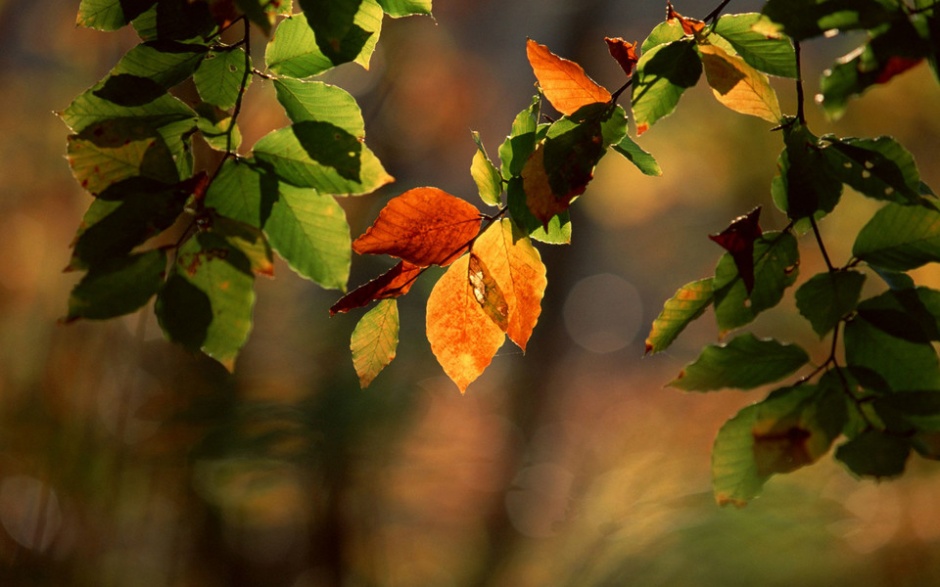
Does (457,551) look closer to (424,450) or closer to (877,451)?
(424,450)

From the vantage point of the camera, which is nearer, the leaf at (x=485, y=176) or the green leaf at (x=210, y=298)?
the green leaf at (x=210, y=298)

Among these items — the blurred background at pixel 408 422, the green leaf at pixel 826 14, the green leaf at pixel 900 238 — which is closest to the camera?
the green leaf at pixel 826 14

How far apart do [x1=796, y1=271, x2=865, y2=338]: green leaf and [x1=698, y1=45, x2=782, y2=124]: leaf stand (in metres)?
0.11

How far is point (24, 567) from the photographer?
2611 millimetres

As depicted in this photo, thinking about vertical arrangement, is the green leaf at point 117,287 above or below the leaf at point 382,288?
above

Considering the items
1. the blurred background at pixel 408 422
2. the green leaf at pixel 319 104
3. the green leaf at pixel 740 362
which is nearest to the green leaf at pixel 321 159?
the green leaf at pixel 319 104

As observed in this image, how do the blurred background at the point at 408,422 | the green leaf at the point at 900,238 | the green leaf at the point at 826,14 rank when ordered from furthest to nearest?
the blurred background at the point at 408,422, the green leaf at the point at 900,238, the green leaf at the point at 826,14

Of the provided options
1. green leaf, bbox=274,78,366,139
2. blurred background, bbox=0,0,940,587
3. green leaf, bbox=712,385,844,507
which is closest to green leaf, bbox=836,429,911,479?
green leaf, bbox=712,385,844,507

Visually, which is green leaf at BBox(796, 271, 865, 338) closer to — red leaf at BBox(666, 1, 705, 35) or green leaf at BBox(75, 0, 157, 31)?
red leaf at BBox(666, 1, 705, 35)

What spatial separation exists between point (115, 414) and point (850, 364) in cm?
321

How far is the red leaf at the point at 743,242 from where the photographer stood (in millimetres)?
445

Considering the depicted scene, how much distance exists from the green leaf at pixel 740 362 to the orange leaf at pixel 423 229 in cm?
17

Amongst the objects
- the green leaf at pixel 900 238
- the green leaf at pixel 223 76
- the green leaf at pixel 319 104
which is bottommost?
the green leaf at pixel 900 238

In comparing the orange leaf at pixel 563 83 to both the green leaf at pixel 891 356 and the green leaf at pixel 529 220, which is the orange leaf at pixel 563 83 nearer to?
the green leaf at pixel 529 220
